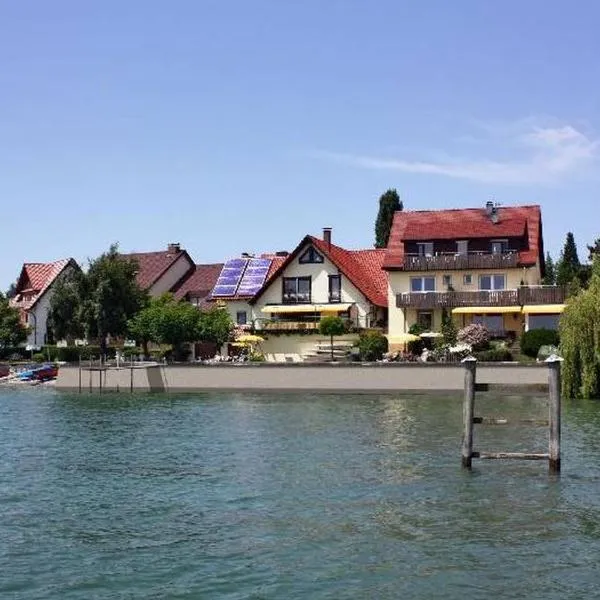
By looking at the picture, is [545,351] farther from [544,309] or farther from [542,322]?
[542,322]

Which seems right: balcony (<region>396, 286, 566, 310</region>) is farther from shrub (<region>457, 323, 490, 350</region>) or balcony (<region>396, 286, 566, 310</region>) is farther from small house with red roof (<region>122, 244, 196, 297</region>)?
small house with red roof (<region>122, 244, 196, 297</region>)

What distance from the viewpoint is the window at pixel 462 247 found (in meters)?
73.1

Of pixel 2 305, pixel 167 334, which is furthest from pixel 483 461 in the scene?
pixel 2 305

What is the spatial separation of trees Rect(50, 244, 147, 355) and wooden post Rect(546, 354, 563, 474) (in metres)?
55.9

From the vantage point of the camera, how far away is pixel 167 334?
241ft

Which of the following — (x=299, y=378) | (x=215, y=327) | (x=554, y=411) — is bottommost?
(x=299, y=378)

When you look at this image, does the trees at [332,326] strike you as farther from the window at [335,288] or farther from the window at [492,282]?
the window at [492,282]

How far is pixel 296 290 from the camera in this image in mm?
78062

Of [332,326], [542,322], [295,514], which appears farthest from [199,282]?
[295,514]

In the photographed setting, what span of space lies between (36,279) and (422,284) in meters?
48.7

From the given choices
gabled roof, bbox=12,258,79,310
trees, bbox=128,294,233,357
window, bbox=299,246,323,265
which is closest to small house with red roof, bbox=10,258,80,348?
gabled roof, bbox=12,258,79,310

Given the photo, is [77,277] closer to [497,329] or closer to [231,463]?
→ [497,329]

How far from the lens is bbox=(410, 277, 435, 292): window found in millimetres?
73188

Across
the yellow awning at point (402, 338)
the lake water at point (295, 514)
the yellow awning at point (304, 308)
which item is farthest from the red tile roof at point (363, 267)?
the lake water at point (295, 514)
